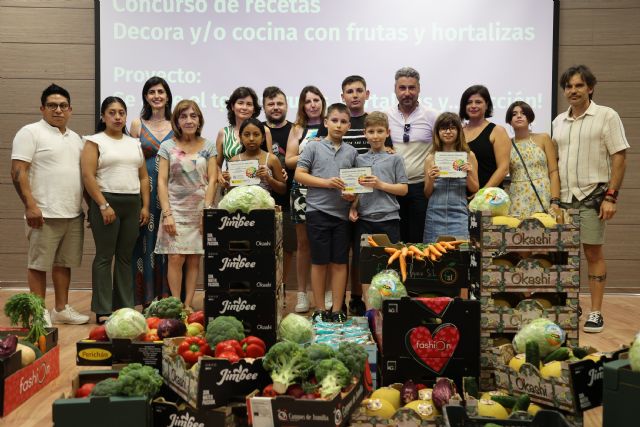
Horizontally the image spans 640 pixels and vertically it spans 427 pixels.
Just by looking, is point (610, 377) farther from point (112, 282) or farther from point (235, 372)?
point (112, 282)

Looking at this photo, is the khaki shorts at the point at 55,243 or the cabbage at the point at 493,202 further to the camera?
the khaki shorts at the point at 55,243

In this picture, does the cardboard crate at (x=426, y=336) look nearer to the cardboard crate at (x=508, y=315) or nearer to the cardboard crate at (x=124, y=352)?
the cardboard crate at (x=508, y=315)

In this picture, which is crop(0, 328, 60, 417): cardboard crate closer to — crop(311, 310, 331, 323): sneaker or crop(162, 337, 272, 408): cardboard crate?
crop(162, 337, 272, 408): cardboard crate

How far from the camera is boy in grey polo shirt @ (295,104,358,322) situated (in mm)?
4855

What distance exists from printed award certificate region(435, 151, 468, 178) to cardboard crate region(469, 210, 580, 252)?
49.0 inches

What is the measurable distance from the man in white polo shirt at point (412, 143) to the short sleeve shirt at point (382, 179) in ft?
1.00

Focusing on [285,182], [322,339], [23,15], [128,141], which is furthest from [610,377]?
[23,15]

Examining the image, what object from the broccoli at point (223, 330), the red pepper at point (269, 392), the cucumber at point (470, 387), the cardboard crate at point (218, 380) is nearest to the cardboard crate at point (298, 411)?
the red pepper at point (269, 392)

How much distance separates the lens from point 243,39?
22.4 feet

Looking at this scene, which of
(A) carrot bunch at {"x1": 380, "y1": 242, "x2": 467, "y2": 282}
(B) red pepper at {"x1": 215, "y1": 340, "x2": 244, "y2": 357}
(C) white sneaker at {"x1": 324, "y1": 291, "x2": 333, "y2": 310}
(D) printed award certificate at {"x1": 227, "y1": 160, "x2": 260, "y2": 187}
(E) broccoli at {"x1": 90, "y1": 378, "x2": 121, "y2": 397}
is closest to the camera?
(E) broccoli at {"x1": 90, "y1": 378, "x2": 121, "y2": 397}

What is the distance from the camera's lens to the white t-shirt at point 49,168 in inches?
202

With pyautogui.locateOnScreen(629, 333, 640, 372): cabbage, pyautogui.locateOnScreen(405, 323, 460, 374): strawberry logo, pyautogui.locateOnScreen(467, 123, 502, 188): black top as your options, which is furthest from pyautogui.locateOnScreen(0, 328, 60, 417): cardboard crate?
pyautogui.locateOnScreen(467, 123, 502, 188): black top

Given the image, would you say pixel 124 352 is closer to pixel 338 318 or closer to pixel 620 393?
pixel 338 318

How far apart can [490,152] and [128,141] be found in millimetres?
2576
